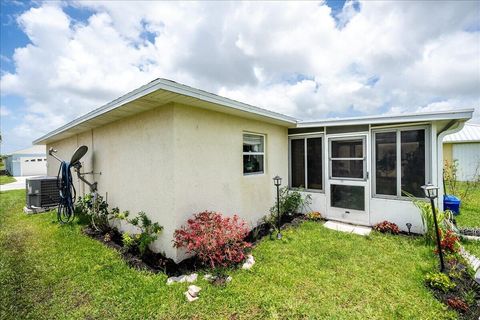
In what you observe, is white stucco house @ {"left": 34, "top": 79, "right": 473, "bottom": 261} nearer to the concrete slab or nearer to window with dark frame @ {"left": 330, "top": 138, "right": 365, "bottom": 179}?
window with dark frame @ {"left": 330, "top": 138, "right": 365, "bottom": 179}

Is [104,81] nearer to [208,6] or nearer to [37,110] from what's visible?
[37,110]

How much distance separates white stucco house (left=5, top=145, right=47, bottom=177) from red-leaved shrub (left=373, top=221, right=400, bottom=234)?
3435cm

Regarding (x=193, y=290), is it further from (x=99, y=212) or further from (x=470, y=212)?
(x=470, y=212)

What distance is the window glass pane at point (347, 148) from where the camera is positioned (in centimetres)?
579

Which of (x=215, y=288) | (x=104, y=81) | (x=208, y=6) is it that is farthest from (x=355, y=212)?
(x=104, y=81)

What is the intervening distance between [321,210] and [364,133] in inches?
100

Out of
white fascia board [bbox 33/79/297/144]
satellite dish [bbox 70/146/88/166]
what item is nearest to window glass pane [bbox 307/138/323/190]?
white fascia board [bbox 33/79/297/144]

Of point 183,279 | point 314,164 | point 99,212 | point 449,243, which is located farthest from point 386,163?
point 99,212

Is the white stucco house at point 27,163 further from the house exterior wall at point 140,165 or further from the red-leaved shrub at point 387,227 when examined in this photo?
the red-leaved shrub at point 387,227

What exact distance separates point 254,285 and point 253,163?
3141 mm

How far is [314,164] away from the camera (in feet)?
21.6

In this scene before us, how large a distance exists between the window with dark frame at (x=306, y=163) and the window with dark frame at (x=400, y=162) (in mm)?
1494

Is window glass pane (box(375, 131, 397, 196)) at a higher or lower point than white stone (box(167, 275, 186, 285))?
higher

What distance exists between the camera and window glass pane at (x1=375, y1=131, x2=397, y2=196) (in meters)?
5.38
